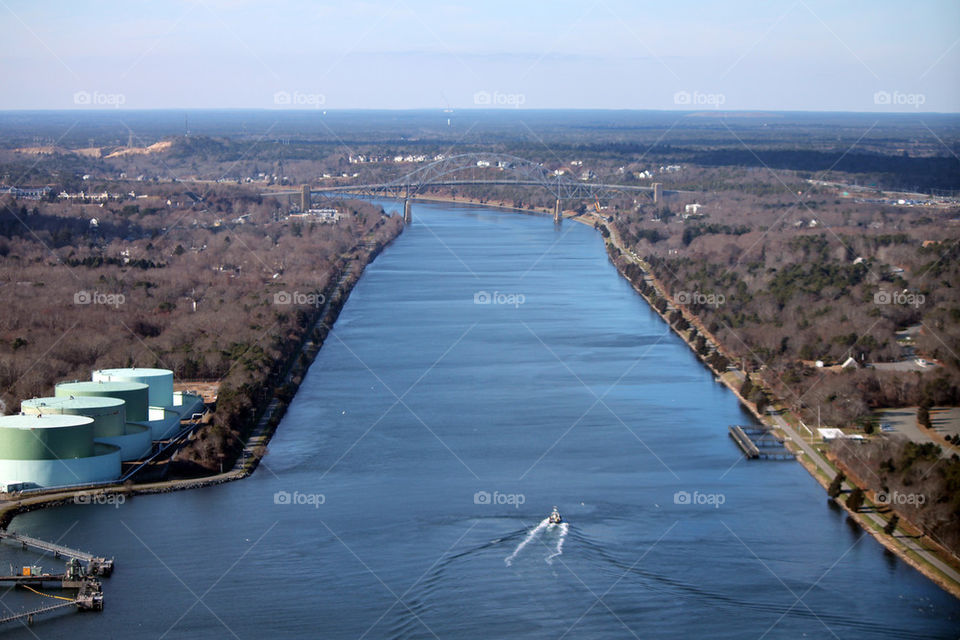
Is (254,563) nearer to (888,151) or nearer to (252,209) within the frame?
(252,209)

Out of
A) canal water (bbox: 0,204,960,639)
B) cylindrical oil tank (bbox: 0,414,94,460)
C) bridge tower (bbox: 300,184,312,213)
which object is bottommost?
canal water (bbox: 0,204,960,639)

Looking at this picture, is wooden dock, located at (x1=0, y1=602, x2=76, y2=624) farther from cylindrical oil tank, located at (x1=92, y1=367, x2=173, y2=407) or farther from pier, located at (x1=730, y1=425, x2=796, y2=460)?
pier, located at (x1=730, y1=425, x2=796, y2=460)

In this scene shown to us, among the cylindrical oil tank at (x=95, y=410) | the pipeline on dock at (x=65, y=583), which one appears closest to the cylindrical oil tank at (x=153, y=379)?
the cylindrical oil tank at (x=95, y=410)

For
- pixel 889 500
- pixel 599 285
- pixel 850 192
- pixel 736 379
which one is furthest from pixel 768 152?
pixel 889 500

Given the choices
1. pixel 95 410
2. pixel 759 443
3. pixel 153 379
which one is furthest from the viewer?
pixel 153 379

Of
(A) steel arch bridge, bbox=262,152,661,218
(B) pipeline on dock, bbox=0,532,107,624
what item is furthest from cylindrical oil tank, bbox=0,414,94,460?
(A) steel arch bridge, bbox=262,152,661,218

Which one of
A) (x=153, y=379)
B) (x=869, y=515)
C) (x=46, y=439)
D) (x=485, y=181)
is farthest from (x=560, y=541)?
(x=485, y=181)

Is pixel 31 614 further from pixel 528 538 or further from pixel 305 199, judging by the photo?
pixel 305 199

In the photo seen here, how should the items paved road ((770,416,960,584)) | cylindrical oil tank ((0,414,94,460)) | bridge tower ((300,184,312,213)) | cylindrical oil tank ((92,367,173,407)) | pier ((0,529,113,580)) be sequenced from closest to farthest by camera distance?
1. pier ((0,529,113,580))
2. paved road ((770,416,960,584))
3. cylindrical oil tank ((0,414,94,460))
4. cylindrical oil tank ((92,367,173,407))
5. bridge tower ((300,184,312,213))
